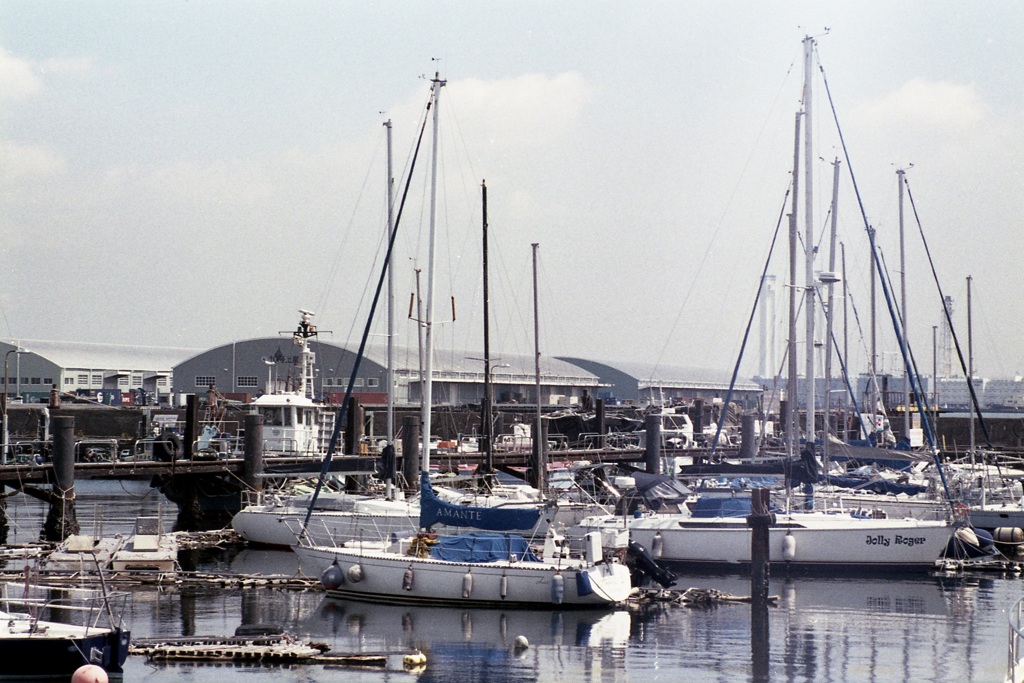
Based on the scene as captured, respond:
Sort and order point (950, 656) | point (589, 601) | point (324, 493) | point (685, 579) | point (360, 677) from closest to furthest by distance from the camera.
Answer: point (360, 677), point (950, 656), point (589, 601), point (685, 579), point (324, 493)

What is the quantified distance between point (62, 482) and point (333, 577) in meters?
12.3

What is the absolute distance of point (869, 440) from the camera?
55.8m

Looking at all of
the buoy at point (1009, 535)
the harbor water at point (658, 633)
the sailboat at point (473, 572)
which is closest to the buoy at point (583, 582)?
the sailboat at point (473, 572)

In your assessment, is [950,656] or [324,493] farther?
[324,493]

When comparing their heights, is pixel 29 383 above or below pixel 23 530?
above

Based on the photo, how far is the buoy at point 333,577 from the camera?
28656mm

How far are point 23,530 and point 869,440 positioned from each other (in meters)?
34.8

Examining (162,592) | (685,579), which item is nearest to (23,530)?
(162,592)

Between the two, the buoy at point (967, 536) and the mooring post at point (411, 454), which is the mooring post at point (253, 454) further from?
the buoy at point (967, 536)

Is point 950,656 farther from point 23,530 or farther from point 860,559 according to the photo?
point 23,530

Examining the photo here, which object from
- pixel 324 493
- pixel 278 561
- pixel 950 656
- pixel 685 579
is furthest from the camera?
pixel 324 493

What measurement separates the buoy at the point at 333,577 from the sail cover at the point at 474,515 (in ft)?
13.9

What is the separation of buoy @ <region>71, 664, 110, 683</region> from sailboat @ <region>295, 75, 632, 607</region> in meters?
10.4

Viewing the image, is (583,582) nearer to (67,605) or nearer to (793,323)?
(67,605)
